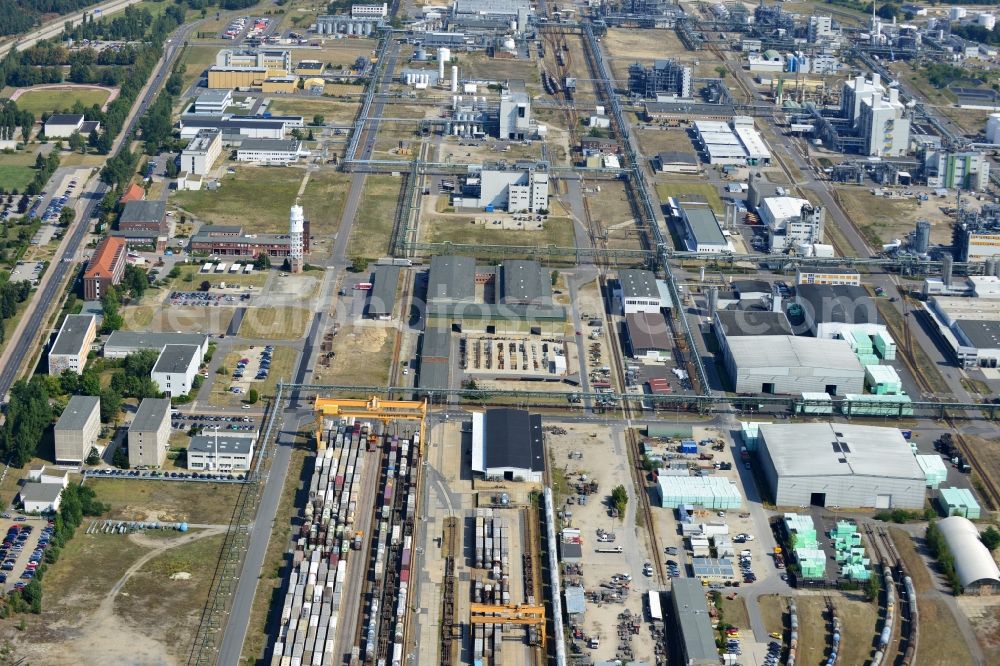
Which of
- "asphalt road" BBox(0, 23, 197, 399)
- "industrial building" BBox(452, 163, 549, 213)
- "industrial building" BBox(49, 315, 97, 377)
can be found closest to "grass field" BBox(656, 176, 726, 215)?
"industrial building" BBox(452, 163, 549, 213)

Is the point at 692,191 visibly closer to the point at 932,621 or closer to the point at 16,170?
the point at 16,170

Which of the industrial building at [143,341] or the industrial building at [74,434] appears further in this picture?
the industrial building at [143,341]

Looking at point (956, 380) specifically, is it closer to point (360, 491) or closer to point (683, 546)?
point (683, 546)

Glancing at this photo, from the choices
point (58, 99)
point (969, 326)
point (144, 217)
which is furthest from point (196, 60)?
point (969, 326)

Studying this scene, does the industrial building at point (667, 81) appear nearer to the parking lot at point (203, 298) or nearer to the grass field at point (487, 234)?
the grass field at point (487, 234)

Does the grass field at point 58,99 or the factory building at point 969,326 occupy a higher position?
the grass field at point 58,99

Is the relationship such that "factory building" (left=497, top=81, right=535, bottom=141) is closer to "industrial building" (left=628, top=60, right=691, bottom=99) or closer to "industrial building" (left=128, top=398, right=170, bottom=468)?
"industrial building" (left=628, top=60, right=691, bottom=99)

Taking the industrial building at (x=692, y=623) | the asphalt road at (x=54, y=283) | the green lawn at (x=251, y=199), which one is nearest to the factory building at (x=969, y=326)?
the industrial building at (x=692, y=623)
